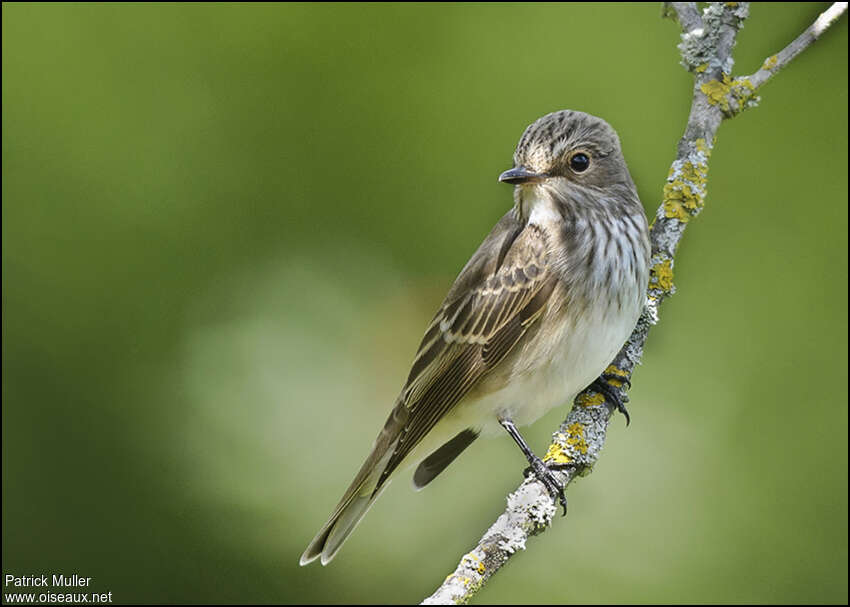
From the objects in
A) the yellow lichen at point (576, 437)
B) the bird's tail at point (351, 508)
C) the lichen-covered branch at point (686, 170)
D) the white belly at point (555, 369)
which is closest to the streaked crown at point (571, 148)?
the lichen-covered branch at point (686, 170)

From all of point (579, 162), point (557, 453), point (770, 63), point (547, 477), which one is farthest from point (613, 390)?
point (770, 63)

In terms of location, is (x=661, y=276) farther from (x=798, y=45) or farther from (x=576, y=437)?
(x=798, y=45)

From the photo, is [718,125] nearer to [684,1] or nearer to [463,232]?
[684,1]

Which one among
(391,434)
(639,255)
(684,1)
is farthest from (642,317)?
(684,1)

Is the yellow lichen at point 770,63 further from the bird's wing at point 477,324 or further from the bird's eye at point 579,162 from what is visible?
the bird's wing at point 477,324

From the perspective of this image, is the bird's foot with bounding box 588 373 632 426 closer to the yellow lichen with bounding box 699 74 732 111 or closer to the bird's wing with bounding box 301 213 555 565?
the bird's wing with bounding box 301 213 555 565

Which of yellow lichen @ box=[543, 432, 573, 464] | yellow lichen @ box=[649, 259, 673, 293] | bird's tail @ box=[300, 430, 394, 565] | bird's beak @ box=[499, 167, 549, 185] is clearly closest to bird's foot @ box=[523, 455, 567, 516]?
yellow lichen @ box=[543, 432, 573, 464]

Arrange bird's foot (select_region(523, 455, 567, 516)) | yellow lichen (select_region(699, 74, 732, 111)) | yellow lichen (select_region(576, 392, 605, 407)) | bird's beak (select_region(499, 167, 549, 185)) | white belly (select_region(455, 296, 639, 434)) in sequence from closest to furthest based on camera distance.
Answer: bird's foot (select_region(523, 455, 567, 516)), bird's beak (select_region(499, 167, 549, 185)), white belly (select_region(455, 296, 639, 434)), yellow lichen (select_region(576, 392, 605, 407)), yellow lichen (select_region(699, 74, 732, 111))
